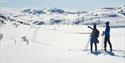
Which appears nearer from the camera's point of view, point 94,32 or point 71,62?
point 71,62

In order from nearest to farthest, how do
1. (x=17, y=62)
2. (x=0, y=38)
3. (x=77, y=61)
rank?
(x=17, y=62) < (x=77, y=61) < (x=0, y=38)

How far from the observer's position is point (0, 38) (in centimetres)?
1905

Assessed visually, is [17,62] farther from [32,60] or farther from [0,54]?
[0,54]

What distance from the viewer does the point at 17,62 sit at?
1142 centimetres

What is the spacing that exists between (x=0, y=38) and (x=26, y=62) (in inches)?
316

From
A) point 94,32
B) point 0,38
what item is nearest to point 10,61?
point 94,32

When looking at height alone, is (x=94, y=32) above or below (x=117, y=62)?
above

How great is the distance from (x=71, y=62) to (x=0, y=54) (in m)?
3.14

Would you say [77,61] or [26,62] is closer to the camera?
[26,62]

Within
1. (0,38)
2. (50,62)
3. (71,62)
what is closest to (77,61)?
(71,62)

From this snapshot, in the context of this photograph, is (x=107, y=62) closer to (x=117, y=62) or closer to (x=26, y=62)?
(x=117, y=62)

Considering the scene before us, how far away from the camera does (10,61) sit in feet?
38.1

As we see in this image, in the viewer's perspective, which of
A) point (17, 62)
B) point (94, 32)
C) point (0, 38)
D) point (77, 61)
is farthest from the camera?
point (0, 38)

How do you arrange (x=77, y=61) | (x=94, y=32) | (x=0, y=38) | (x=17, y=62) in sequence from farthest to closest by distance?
(x=0, y=38) < (x=94, y=32) < (x=77, y=61) < (x=17, y=62)
